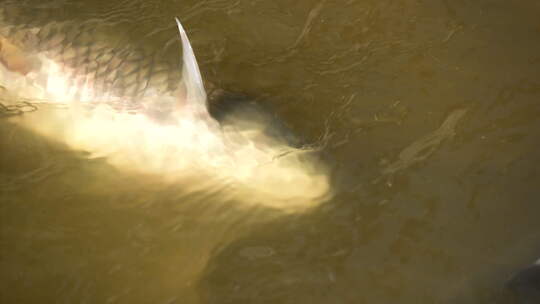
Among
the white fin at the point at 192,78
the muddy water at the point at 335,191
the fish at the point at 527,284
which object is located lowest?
the fish at the point at 527,284

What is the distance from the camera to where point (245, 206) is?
52.3 inches

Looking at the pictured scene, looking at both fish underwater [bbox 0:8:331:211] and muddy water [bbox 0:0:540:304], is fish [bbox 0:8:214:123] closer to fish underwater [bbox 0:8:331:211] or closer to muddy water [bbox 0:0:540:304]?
fish underwater [bbox 0:8:331:211]

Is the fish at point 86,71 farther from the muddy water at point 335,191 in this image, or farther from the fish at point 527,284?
the fish at point 527,284

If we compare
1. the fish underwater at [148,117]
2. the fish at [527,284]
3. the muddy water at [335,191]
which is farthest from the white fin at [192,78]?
the fish at [527,284]

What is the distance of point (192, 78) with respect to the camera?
4.36 ft

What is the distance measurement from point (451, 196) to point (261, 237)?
1.38 ft

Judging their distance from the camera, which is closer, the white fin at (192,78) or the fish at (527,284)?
the fish at (527,284)

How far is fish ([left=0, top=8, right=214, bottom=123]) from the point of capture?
1.44 meters

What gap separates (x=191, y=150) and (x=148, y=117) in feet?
0.44

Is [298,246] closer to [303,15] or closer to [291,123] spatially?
[291,123]

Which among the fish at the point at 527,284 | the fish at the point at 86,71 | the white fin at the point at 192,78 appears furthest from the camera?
the fish at the point at 86,71

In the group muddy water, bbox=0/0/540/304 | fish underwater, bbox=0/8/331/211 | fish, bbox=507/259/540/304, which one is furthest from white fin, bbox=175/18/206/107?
fish, bbox=507/259/540/304

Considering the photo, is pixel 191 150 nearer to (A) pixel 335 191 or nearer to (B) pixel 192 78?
(B) pixel 192 78

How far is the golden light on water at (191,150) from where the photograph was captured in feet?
4.44
